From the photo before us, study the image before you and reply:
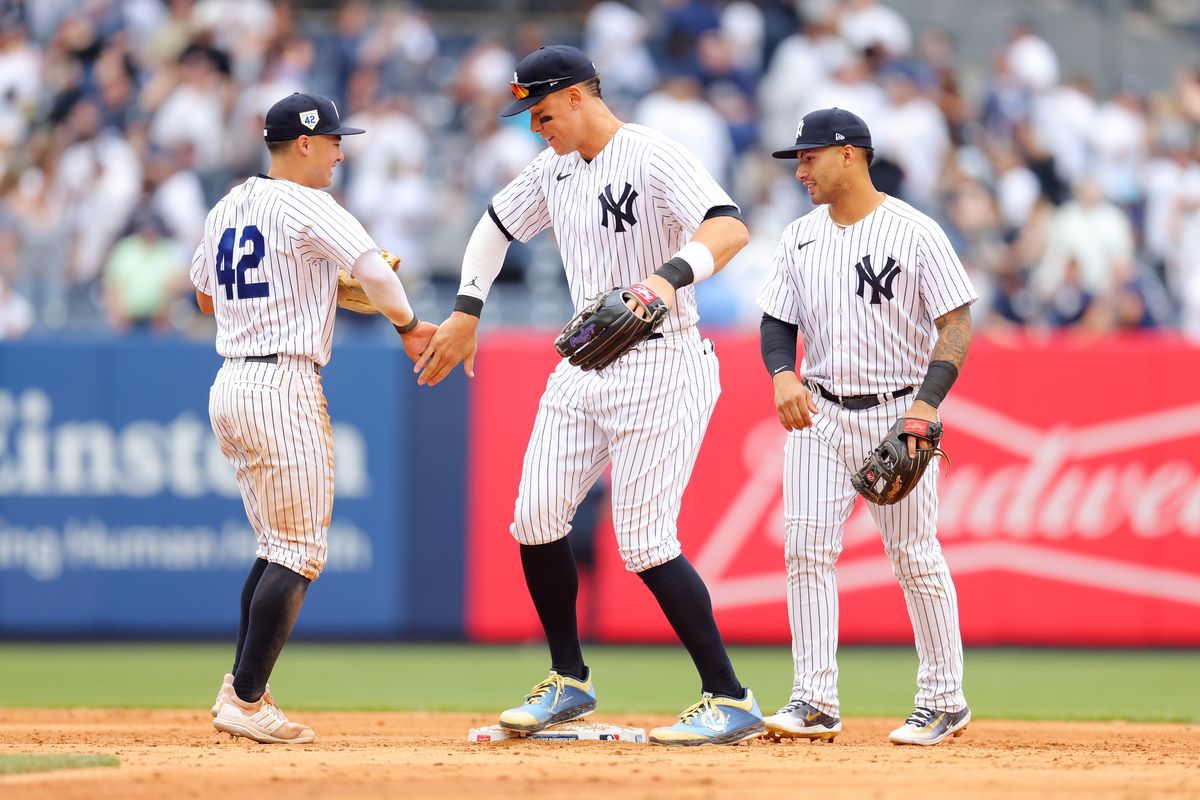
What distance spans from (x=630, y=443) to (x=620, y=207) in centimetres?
82

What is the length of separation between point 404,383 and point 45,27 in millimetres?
6426

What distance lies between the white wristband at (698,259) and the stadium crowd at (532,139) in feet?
20.8

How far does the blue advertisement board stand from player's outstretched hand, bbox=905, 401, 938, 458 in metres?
5.86

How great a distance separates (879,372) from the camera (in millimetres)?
6074

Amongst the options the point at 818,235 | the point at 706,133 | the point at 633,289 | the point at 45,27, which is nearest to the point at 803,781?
the point at 633,289

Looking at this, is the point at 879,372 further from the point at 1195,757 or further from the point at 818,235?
the point at 1195,757

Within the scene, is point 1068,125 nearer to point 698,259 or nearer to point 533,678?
point 533,678

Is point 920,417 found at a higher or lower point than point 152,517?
higher

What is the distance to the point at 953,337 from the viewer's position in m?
5.93

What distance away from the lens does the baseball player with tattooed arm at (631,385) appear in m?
5.85

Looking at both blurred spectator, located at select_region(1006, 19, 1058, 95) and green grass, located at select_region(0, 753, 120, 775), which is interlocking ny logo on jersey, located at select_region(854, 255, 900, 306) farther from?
blurred spectator, located at select_region(1006, 19, 1058, 95)

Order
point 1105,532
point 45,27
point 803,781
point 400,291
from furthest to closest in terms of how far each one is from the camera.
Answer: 1. point 45,27
2. point 1105,532
3. point 400,291
4. point 803,781

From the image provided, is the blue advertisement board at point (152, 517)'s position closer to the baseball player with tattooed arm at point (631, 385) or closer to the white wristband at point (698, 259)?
the baseball player with tattooed arm at point (631, 385)

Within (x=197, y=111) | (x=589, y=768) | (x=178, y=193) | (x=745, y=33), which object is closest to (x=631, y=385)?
(x=589, y=768)
